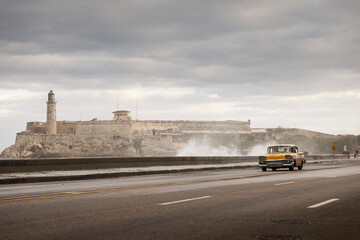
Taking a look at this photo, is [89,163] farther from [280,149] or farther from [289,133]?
[289,133]

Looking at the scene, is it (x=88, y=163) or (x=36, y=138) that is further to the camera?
(x=36, y=138)

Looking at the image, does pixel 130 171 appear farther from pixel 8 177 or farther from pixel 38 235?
pixel 38 235

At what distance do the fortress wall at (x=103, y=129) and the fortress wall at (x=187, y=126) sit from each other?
3179 mm

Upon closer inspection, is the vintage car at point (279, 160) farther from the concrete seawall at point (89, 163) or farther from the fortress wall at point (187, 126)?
the fortress wall at point (187, 126)

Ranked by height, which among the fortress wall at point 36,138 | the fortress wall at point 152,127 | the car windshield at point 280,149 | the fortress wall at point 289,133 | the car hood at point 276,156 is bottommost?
the car hood at point 276,156

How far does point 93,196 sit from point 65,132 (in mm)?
165337

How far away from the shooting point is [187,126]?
183500 millimetres

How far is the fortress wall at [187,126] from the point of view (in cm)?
17625

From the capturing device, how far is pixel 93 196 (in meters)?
14.3

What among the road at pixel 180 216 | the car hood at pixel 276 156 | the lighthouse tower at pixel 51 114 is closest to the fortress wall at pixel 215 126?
the lighthouse tower at pixel 51 114

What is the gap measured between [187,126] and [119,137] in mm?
24664

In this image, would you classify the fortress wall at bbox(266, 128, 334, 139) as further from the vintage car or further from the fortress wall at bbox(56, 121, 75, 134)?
the vintage car

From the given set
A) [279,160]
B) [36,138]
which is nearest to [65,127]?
[36,138]

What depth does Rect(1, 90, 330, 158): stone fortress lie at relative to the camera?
162375 millimetres
